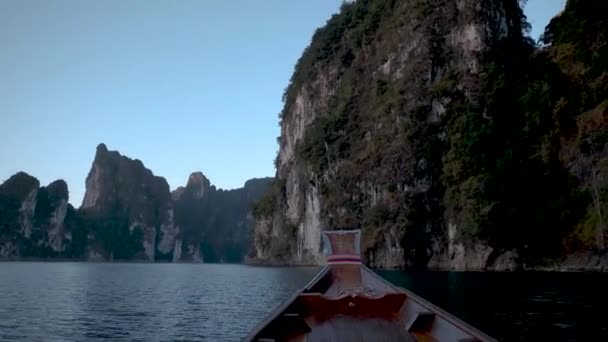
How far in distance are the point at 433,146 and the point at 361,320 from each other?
224 feet

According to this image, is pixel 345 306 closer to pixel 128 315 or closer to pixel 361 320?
pixel 361 320

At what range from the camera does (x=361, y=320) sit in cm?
952

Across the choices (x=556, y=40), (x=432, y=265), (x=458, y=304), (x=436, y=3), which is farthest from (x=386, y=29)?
(x=458, y=304)

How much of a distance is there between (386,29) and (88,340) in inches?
3393

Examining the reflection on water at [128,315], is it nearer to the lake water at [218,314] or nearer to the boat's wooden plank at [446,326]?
the lake water at [218,314]

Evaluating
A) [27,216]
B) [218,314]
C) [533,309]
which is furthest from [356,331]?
[27,216]

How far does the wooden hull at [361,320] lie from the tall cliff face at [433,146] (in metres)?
51.8

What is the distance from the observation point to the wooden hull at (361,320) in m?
8.59

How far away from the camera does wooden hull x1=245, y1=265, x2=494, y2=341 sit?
8.59 meters

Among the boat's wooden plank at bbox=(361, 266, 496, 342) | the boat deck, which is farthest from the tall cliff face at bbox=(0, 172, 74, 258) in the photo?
the boat's wooden plank at bbox=(361, 266, 496, 342)

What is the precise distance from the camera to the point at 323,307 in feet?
31.8

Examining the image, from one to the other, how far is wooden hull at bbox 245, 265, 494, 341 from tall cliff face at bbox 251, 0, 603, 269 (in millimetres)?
51818

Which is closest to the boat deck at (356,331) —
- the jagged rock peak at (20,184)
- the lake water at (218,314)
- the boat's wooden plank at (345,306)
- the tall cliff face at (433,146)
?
the boat's wooden plank at (345,306)

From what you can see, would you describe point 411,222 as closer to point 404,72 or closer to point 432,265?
point 432,265
